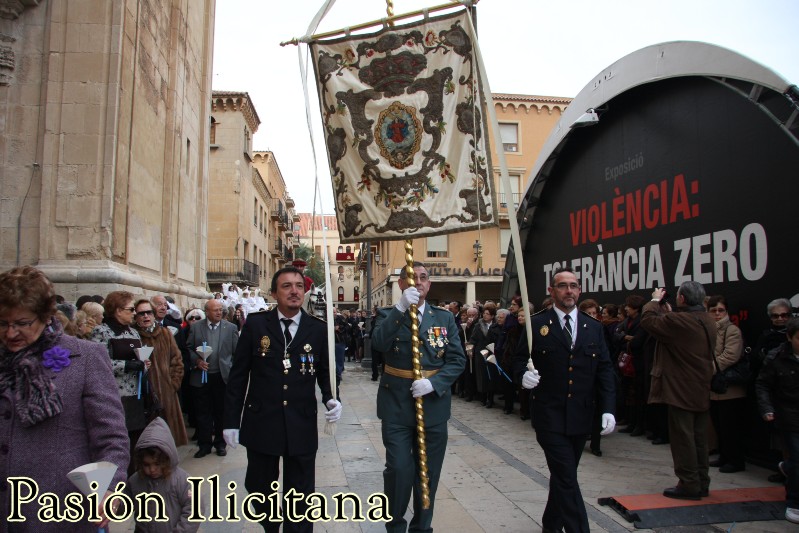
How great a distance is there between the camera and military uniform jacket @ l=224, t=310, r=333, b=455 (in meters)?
3.89

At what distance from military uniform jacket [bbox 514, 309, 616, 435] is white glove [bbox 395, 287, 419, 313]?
3.74 feet

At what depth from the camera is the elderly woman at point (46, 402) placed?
248cm

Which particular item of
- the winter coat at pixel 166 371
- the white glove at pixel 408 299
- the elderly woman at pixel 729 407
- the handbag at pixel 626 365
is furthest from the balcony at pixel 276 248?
the white glove at pixel 408 299

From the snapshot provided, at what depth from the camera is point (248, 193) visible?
114ft

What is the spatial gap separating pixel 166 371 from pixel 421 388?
356 cm

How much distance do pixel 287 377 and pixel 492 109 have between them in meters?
2.26

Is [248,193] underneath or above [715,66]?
above

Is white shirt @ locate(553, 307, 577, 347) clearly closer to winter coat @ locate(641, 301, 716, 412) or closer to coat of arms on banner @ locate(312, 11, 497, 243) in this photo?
coat of arms on banner @ locate(312, 11, 497, 243)

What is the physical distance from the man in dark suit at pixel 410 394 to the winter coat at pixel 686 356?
2325 mm

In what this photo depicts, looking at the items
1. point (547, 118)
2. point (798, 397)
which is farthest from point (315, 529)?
point (547, 118)

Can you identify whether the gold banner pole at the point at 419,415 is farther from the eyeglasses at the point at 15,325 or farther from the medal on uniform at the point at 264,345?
the eyeglasses at the point at 15,325

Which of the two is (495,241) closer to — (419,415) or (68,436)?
(419,415)

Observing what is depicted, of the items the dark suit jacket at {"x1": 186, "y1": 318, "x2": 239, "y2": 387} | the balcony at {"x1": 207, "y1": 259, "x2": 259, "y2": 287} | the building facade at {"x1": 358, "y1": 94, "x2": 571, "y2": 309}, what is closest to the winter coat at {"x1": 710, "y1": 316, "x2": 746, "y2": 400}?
the dark suit jacket at {"x1": 186, "y1": 318, "x2": 239, "y2": 387}

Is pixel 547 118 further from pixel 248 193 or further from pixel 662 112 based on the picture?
pixel 662 112
